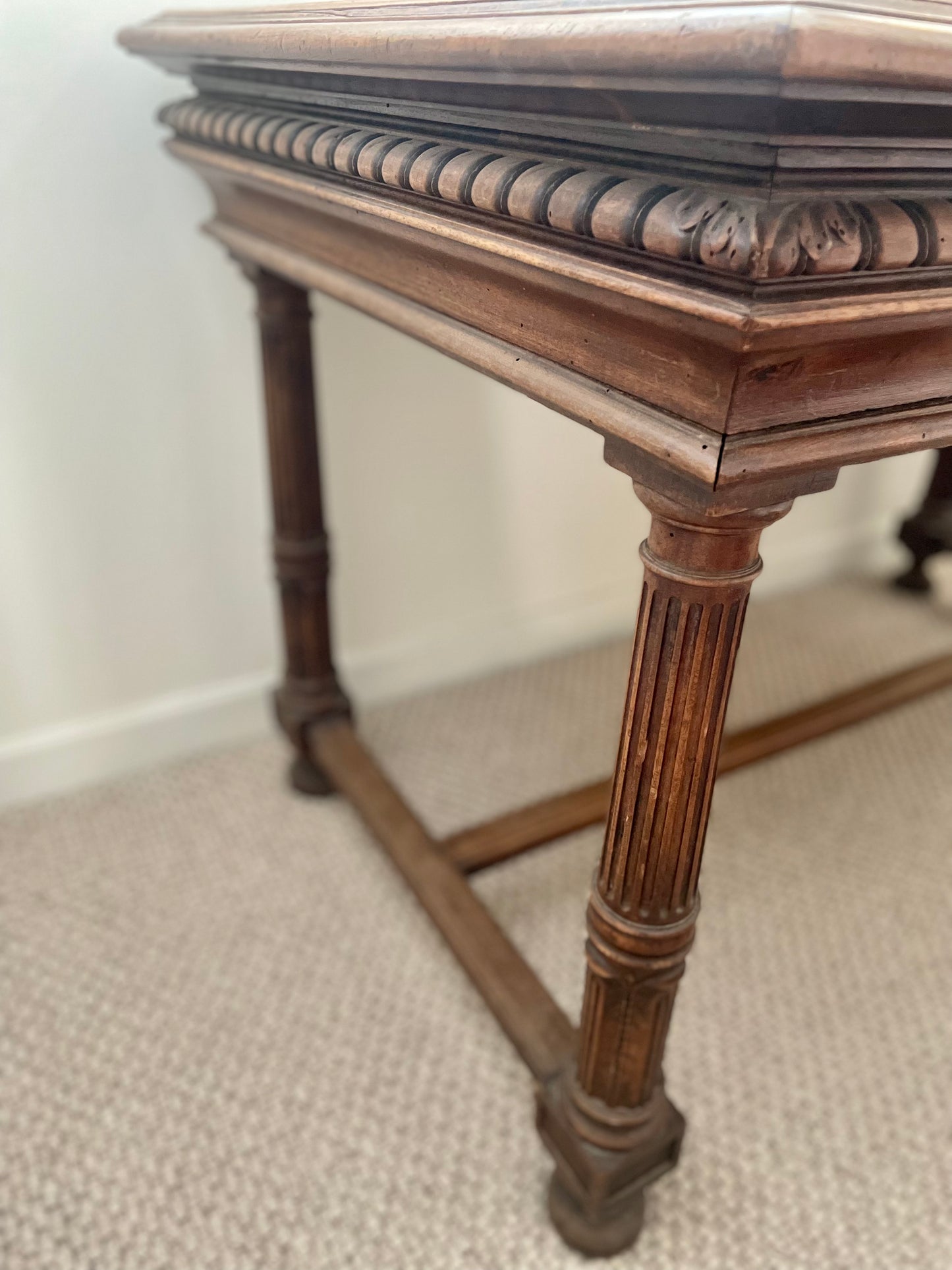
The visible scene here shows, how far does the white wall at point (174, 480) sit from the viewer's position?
800 millimetres

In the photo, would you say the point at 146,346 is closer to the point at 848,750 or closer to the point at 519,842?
the point at 519,842

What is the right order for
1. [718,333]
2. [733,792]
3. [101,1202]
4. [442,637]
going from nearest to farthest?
[718,333] → [101,1202] → [733,792] → [442,637]

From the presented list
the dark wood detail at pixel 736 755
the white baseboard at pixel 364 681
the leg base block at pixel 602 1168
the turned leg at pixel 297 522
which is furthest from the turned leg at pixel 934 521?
the leg base block at pixel 602 1168

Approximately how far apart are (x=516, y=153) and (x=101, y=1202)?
73 cm

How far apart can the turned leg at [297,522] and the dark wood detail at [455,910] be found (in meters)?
0.03

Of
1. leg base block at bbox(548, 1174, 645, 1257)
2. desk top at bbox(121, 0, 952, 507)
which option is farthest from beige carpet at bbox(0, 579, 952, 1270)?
desk top at bbox(121, 0, 952, 507)

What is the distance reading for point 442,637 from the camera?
1.20 metres

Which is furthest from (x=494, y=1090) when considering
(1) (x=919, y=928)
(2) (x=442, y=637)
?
(2) (x=442, y=637)

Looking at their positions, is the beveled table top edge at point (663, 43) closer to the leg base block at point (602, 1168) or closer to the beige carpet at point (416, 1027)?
the leg base block at point (602, 1168)

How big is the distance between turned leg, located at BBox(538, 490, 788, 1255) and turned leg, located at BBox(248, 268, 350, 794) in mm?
483

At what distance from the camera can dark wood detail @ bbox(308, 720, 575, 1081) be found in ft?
2.24

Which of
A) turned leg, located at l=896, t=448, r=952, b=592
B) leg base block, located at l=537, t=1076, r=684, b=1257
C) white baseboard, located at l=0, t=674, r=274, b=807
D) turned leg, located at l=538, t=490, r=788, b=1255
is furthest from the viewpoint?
turned leg, located at l=896, t=448, r=952, b=592

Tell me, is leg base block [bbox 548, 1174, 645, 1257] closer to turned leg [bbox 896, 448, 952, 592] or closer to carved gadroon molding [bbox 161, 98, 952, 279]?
carved gadroon molding [bbox 161, 98, 952, 279]

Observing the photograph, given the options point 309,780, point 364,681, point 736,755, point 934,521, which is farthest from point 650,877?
point 934,521
